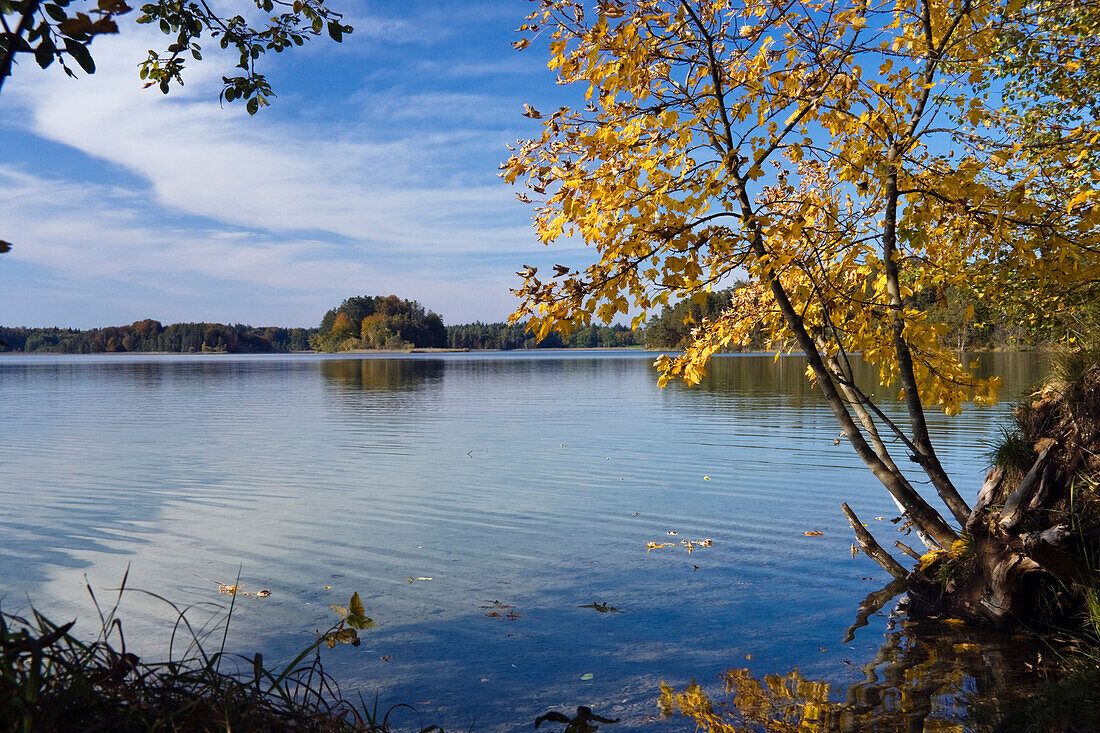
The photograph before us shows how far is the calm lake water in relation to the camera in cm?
A: 641

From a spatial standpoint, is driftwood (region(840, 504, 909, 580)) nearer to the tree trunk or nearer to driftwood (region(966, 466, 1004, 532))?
the tree trunk

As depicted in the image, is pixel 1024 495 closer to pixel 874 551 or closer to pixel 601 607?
pixel 874 551

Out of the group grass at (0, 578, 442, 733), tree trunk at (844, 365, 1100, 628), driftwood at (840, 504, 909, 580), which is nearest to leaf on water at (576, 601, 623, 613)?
driftwood at (840, 504, 909, 580)

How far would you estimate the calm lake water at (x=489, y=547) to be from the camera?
641 cm

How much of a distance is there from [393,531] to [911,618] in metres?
6.83

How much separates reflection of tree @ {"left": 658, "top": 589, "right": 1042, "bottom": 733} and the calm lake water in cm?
16

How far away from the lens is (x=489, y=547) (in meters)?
10.0

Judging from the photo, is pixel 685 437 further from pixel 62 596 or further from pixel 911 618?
pixel 62 596

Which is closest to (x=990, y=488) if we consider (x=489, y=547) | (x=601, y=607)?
(x=601, y=607)

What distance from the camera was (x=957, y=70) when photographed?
6.64 metres

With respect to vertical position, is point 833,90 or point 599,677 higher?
point 833,90

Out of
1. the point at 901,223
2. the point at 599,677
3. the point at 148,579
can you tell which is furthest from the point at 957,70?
the point at 148,579

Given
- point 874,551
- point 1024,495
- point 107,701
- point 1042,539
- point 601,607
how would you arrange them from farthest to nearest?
point 874,551 → point 601,607 → point 1024,495 → point 1042,539 → point 107,701

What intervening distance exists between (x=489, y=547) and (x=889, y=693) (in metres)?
5.51
